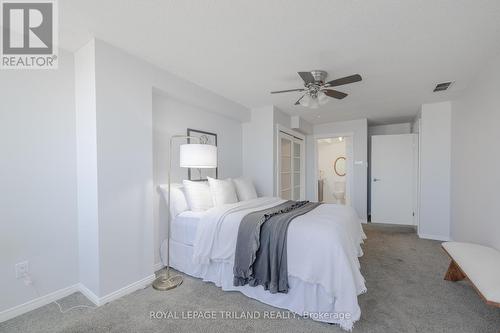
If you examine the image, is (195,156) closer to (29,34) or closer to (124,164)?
(124,164)

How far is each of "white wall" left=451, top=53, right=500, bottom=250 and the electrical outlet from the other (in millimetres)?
4336

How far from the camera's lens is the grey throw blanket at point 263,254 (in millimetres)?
1953

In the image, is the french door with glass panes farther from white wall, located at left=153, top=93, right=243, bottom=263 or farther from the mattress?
the mattress

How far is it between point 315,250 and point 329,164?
19.5ft

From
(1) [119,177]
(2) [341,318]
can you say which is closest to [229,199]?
(1) [119,177]

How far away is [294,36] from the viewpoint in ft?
6.55

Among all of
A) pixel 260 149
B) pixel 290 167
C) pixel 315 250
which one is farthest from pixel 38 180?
pixel 290 167

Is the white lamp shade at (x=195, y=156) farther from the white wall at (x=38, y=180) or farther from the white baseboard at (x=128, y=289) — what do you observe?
the white baseboard at (x=128, y=289)

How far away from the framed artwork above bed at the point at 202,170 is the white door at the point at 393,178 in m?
3.69

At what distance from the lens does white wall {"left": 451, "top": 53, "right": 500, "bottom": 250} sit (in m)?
2.37

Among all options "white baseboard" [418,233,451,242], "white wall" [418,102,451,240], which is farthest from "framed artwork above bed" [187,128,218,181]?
"white baseboard" [418,233,451,242]

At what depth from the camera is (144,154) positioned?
242 centimetres

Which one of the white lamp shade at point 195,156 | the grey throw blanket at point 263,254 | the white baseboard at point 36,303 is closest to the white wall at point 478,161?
the grey throw blanket at point 263,254

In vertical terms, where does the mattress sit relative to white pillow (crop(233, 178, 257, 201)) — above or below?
below
